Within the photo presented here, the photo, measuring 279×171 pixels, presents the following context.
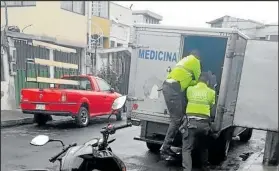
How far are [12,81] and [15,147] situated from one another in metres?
6.68

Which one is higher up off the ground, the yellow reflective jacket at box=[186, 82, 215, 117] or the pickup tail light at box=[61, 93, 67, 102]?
the yellow reflective jacket at box=[186, 82, 215, 117]

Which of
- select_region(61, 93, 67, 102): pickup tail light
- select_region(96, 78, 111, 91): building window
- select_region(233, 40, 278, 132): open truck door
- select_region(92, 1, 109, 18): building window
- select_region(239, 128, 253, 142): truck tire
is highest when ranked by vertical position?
select_region(92, 1, 109, 18): building window

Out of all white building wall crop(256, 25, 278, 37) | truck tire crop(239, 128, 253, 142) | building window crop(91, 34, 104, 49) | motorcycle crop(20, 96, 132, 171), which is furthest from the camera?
Answer: white building wall crop(256, 25, 278, 37)

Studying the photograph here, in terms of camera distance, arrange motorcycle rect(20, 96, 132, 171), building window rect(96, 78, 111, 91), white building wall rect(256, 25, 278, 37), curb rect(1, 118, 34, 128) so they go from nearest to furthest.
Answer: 1. motorcycle rect(20, 96, 132, 171)
2. curb rect(1, 118, 34, 128)
3. building window rect(96, 78, 111, 91)
4. white building wall rect(256, 25, 278, 37)

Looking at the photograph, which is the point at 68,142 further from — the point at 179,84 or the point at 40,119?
the point at 179,84

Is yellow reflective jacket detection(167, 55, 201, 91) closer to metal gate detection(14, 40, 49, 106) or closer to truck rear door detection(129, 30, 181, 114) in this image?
truck rear door detection(129, 30, 181, 114)

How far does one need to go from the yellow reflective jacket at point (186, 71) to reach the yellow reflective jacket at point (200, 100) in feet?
1.39

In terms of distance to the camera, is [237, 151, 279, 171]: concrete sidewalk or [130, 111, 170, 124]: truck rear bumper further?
[130, 111, 170, 124]: truck rear bumper

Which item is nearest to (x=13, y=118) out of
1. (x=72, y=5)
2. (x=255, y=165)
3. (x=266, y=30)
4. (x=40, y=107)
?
(x=40, y=107)

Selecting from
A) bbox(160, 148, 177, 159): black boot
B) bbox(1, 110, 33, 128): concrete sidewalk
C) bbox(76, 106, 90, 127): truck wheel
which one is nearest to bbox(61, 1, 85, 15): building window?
bbox(160, 148, 177, 159): black boot

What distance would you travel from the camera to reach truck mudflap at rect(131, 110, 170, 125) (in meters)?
7.39

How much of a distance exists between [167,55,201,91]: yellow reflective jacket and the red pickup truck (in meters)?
4.89

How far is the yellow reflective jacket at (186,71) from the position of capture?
22.1 feet

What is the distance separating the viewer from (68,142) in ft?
29.6
